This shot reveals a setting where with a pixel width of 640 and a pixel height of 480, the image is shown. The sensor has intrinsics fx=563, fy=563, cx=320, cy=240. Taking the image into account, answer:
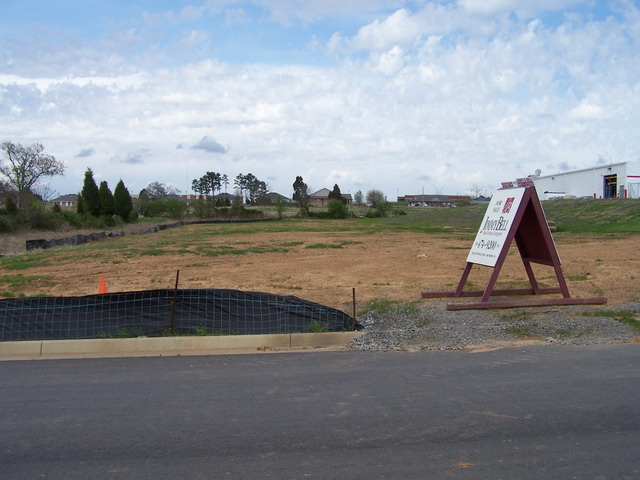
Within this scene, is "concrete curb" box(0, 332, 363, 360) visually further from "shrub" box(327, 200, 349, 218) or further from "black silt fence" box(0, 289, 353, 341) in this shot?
"shrub" box(327, 200, 349, 218)

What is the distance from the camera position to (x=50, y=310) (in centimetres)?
858

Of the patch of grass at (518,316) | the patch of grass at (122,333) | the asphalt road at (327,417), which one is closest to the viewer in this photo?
the asphalt road at (327,417)

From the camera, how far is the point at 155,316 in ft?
28.8

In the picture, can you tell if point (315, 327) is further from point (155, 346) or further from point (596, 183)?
point (596, 183)

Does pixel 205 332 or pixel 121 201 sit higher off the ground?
pixel 121 201

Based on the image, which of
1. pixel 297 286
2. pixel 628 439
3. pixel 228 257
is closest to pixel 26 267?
pixel 228 257

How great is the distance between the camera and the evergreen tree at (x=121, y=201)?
66012mm

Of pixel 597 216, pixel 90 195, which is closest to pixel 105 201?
pixel 90 195

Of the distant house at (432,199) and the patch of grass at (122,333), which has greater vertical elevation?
the distant house at (432,199)

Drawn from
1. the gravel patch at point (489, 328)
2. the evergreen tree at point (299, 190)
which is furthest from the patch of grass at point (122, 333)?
the evergreen tree at point (299, 190)

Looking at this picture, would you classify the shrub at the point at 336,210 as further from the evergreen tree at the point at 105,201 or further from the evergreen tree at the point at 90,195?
the evergreen tree at the point at 90,195

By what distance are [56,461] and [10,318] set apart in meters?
4.91

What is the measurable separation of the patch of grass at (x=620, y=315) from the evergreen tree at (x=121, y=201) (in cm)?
6254

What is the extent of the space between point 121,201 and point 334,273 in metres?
54.5
